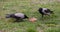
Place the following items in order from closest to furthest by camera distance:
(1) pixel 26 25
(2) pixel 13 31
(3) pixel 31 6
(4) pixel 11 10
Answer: (2) pixel 13 31 < (1) pixel 26 25 < (4) pixel 11 10 < (3) pixel 31 6

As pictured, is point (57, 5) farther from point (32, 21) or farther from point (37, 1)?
point (32, 21)

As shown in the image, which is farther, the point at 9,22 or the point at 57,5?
the point at 57,5

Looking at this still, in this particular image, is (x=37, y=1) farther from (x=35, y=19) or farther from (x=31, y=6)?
(x=35, y=19)

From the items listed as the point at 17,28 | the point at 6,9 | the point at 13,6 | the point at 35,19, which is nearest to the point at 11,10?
the point at 6,9

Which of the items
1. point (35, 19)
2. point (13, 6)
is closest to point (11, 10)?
point (13, 6)

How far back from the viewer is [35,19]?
8.93 m

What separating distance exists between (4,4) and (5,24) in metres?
3.95

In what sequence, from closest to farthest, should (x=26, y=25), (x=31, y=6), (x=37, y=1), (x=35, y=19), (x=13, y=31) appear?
(x=13, y=31) < (x=26, y=25) < (x=35, y=19) < (x=31, y=6) < (x=37, y=1)

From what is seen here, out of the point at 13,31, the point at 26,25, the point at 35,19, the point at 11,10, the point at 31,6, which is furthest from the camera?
the point at 31,6

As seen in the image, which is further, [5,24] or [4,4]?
[4,4]

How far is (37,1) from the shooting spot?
13156 millimetres

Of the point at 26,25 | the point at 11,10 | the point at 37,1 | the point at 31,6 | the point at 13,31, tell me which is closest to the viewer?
the point at 13,31

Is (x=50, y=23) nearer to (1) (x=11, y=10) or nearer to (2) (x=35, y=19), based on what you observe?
(2) (x=35, y=19)

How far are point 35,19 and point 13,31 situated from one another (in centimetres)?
156
